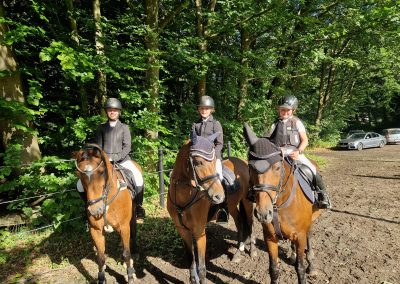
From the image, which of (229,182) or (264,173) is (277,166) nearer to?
(264,173)

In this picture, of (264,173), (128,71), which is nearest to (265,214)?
(264,173)

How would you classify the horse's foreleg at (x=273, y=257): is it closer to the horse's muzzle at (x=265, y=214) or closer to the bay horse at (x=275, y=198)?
the bay horse at (x=275, y=198)

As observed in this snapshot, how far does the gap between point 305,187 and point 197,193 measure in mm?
1597

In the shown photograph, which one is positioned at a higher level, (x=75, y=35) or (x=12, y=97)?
(x=75, y=35)

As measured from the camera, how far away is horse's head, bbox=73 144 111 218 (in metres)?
3.70

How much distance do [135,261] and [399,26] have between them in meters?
13.6

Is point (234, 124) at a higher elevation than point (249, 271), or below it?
higher

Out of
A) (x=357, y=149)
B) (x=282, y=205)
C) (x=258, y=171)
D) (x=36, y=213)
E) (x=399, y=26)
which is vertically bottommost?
(x=357, y=149)

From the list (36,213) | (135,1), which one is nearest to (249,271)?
(36,213)

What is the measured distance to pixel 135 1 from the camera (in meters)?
9.86

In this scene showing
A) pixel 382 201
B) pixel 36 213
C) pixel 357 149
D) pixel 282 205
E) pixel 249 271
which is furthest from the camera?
pixel 357 149

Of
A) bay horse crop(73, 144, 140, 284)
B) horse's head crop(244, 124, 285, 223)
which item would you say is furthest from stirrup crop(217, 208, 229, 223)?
bay horse crop(73, 144, 140, 284)

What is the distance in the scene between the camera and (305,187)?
4086 mm

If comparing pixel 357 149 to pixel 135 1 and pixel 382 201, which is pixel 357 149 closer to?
pixel 382 201
